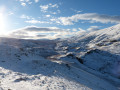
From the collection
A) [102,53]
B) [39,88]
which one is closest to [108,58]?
[102,53]

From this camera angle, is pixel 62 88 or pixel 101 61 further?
pixel 101 61

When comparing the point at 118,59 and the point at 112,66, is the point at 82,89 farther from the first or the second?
the point at 118,59

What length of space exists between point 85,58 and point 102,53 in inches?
452

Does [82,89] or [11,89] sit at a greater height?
[11,89]

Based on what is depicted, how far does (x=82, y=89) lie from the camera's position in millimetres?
14203

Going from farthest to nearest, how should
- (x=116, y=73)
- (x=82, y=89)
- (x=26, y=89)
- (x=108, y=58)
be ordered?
(x=108, y=58) → (x=116, y=73) → (x=82, y=89) → (x=26, y=89)

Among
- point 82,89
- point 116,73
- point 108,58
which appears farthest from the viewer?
point 108,58

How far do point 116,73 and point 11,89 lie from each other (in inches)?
1481

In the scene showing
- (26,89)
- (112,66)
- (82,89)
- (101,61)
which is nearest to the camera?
(26,89)

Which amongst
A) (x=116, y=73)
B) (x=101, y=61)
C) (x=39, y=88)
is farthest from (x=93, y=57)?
(x=39, y=88)

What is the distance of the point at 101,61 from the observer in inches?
1758

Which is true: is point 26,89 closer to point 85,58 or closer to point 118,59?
point 85,58

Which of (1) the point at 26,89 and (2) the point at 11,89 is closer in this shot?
(2) the point at 11,89

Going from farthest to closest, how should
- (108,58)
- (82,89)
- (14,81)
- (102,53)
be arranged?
(102,53)
(108,58)
(82,89)
(14,81)
